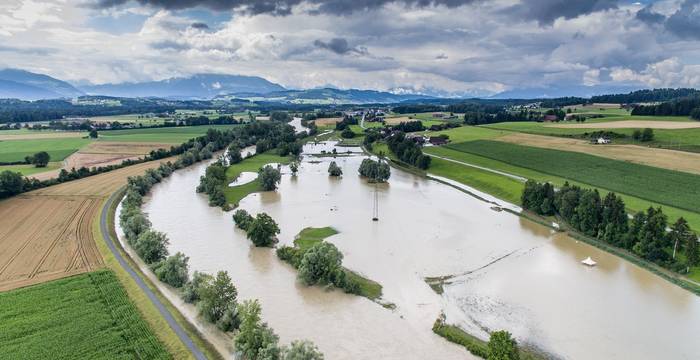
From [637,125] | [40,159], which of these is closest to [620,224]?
[637,125]

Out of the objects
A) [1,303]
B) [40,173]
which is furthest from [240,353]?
[40,173]

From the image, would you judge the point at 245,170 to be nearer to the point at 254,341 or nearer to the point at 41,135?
the point at 254,341

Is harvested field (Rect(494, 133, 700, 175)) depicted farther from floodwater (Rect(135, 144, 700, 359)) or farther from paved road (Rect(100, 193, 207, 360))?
paved road (Rect(100, 193, 207, 360))

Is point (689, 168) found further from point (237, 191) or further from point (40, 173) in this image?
point (40, 173)

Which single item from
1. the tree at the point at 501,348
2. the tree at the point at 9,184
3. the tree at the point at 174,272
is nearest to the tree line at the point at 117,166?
the tree at the point at 9,184

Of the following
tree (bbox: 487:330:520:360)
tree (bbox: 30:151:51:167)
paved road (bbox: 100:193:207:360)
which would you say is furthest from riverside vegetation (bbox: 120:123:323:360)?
tree (bbox: 30:151:51:167)

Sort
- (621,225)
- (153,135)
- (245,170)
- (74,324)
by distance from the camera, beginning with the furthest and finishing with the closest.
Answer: (153,135) → (245,170) → (621,225) → (74,324)
